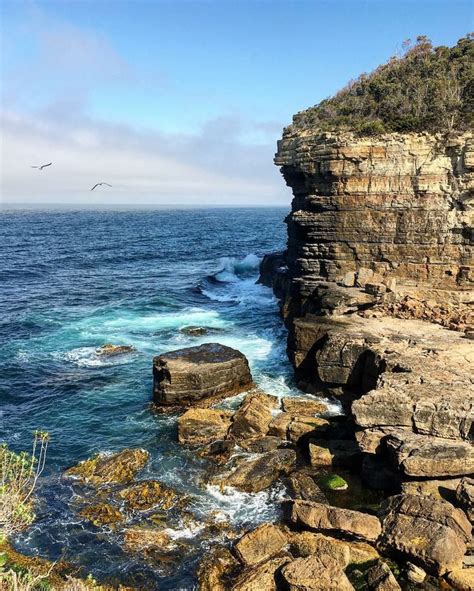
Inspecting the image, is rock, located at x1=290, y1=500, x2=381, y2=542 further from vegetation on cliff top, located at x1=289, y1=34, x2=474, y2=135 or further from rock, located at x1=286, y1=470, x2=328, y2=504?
vegetation on cliff top, located at x1=289, y1=34, x2=474, y2=135

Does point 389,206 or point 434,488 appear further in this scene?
point 389,206

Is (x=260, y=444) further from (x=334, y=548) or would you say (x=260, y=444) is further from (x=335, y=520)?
(x=334, y=548)

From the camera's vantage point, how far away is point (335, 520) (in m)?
16.2

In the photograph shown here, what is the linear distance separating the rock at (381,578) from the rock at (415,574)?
56 cm

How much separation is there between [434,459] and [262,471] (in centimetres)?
676

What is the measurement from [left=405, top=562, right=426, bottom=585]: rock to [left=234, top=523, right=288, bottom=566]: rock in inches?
151

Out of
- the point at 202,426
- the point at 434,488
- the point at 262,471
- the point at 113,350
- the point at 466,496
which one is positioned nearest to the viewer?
the point at 466,496

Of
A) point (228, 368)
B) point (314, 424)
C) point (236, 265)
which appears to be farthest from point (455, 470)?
point (236, 265)

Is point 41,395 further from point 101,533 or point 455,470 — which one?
point 455,470

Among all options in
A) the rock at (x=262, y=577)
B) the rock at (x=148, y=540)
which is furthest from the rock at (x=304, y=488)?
the rock at (x=148, y=540)

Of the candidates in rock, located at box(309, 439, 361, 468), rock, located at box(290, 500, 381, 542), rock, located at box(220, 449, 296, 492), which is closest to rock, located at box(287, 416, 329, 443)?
rock, located at box(309, 439, 361, 468)

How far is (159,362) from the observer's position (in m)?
27.9

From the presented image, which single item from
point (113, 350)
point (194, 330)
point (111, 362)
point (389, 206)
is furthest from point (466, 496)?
point (194, 330)

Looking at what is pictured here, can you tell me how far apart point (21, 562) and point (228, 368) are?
1465cm
